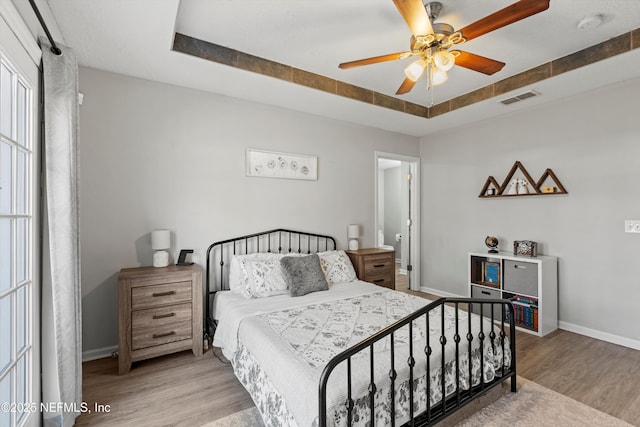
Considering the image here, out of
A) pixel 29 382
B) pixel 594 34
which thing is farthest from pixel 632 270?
pixel 29 382

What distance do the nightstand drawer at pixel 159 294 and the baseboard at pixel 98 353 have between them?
70 centimetres

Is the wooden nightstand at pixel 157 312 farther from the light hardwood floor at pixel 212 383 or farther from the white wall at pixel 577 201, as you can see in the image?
the white wall at pixel 577 201

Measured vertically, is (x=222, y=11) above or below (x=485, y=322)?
above

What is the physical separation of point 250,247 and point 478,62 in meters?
2.75

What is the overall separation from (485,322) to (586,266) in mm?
1969

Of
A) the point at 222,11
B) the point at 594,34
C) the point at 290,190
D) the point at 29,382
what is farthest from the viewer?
the point at 290,190

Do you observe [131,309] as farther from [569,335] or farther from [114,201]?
[569,335]

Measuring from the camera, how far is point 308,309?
2.46 meters

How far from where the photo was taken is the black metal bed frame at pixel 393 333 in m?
1.41

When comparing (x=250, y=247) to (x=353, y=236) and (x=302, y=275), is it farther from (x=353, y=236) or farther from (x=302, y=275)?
(x=353, y=236)

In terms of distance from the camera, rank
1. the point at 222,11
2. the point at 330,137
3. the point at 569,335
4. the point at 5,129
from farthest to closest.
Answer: the point at 330,137, the point at 569,335, the point at 222,11, the point at 5,129

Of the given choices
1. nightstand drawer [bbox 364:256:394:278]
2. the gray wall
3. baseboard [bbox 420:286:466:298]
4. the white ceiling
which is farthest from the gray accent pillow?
baseboard [bbox 420:286:466:298]

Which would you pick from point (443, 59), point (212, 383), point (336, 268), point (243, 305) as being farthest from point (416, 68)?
point (212, 383)

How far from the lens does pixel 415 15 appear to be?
1.73 meters
